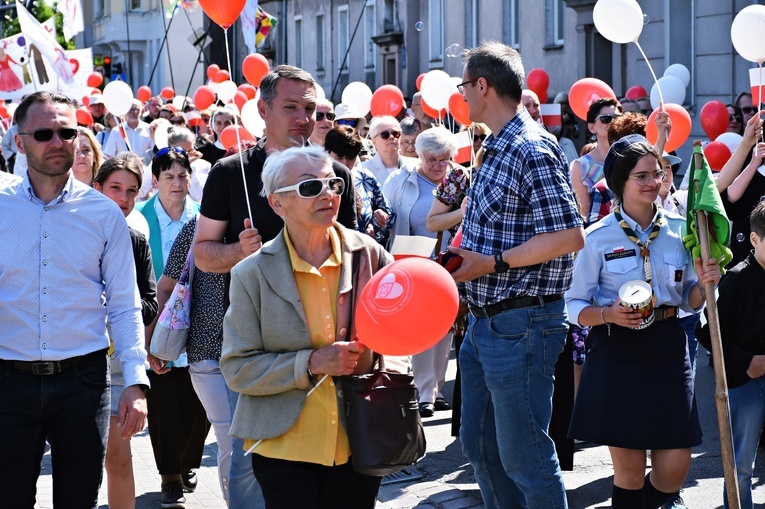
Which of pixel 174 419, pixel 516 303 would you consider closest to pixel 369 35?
pixel 174 419

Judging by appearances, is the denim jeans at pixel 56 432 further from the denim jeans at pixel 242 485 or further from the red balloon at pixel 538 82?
the red balloon at pixel 538 82

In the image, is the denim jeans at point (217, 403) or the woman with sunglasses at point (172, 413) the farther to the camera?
the woman with sunglasses at point (172, 413)

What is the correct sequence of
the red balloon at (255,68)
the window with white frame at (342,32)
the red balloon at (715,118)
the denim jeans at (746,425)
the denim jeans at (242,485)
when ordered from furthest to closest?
the window with white frame at (342,32)
the red balloon at (255,68)
the red balloon at (715,118)
the denim jeans at (746,425)
the denim jeans at (242,485)

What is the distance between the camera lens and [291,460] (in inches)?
170

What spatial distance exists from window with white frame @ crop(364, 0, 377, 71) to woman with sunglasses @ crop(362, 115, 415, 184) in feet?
91.8

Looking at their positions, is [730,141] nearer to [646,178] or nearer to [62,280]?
[646,178]

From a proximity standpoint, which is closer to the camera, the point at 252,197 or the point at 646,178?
the point at 252,197

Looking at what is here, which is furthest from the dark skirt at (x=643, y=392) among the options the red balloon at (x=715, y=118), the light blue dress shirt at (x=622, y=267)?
the red balloon at (x=715, y=118)

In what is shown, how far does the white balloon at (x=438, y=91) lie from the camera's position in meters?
12.5

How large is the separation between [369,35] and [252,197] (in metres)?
34.0

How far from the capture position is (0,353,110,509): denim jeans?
185 inches

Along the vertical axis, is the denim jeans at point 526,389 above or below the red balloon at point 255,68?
below

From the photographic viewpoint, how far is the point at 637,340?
5.46 meters

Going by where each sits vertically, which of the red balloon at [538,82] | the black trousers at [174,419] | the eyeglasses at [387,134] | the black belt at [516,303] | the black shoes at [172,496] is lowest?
the black shoes at [172,496]
